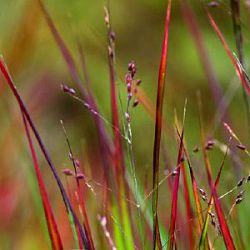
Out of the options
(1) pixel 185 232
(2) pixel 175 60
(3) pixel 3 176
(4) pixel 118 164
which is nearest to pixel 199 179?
(1) pixel 185 232

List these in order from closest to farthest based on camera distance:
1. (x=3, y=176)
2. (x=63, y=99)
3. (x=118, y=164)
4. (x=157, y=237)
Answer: (x=157, y=237) → (x=118, y=164) → (x=3, y=176) → (x=63, y=99)

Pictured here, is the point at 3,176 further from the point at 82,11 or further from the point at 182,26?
the point at 182,26

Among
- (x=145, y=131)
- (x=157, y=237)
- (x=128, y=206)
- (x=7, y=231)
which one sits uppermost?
(x=145, y=131)

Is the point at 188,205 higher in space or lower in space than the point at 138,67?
lower

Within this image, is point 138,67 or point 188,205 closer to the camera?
point 188,205

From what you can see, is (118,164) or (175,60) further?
(175,60)

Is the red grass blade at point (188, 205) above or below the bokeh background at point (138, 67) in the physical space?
below

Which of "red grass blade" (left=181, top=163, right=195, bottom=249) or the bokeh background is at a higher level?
the bokeh background

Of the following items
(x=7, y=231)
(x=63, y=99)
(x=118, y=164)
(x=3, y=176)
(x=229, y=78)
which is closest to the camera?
(x=118, y=164)

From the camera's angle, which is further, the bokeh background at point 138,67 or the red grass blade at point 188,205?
the bokeh background at point 138,67

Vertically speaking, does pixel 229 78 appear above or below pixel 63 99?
below

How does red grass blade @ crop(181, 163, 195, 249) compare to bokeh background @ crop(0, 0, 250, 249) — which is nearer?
red grass blade @ crop(181, 163, 195, 249)
